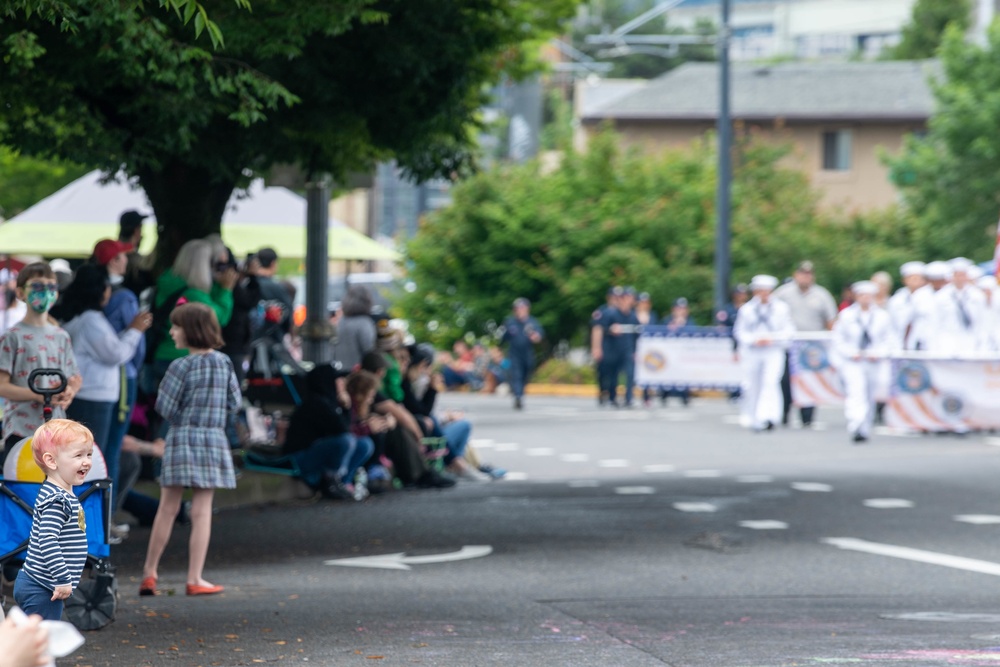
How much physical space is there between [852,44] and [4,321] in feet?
343

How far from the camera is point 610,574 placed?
10.3m

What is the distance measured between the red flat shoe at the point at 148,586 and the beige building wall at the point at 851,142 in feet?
164

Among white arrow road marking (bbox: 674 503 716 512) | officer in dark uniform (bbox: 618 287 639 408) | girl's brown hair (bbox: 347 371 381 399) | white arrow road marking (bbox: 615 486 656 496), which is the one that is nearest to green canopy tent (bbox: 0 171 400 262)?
girl's brown hair (bbox: 347 371 381 399)

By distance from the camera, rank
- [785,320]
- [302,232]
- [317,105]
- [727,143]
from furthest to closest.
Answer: [727,143], [785,320], [302,232], [317,105]

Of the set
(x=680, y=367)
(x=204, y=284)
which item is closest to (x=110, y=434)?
(x=204, y=284)

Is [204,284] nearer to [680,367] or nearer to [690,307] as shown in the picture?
[680,367]

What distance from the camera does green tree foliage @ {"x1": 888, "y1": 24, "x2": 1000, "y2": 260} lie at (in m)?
43.9

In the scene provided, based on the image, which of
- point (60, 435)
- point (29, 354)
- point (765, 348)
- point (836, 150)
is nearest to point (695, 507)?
point (29, 354)

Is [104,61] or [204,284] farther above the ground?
[104,61]

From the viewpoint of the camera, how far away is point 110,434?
11102 mm

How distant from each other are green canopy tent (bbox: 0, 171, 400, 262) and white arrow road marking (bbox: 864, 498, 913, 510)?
21.8ft

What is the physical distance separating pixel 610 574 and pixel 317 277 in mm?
7317

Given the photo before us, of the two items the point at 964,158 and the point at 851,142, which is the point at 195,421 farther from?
the point at 851,142

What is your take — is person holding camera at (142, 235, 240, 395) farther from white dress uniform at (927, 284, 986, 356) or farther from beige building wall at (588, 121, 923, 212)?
beige building wall at (588, 121, 923, 212)
